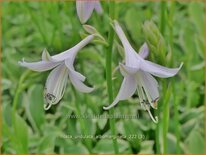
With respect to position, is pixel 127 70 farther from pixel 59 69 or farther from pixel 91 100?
pixel 91 100

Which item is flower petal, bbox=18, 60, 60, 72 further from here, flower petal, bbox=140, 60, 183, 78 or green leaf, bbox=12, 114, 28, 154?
green leaf, bbox=12, 114, 28, 154

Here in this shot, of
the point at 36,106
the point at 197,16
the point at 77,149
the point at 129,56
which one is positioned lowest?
A: the point at 77,149

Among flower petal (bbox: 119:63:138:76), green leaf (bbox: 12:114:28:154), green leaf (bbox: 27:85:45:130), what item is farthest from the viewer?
green leaf (bbox: 27:85:45:130)

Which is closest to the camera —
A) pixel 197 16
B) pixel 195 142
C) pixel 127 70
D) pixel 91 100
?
pixel 127 70

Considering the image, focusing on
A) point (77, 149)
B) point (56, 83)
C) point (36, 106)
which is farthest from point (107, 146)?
point (56, 83)

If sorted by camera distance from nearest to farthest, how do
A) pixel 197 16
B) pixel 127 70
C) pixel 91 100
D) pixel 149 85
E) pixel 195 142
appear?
pixel 127 70
pixel 149 85
pixel 195 142
pixel 91 100
pixel 197 16

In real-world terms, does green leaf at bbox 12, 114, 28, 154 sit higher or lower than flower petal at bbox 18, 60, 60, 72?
lower

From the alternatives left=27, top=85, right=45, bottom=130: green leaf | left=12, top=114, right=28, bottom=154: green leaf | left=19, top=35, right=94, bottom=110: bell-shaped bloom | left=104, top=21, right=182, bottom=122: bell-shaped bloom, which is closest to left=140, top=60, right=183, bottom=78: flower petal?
left=104, top=21, right=182, bottom=122: bell-shaped bloom
